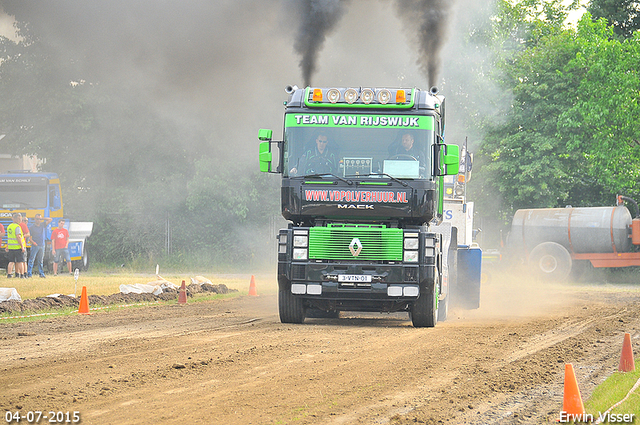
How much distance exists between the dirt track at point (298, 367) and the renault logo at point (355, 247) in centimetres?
123

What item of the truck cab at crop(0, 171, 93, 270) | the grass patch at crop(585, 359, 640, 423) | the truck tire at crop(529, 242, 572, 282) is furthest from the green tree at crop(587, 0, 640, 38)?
the grass patch at crop(585, 359, 640, 423)

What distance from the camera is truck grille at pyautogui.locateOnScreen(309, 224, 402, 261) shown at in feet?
36.7

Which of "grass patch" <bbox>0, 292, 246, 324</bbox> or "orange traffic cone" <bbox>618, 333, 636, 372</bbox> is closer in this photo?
"orange traffic cone" <bbox>618, 333, 636, 372</bbox>

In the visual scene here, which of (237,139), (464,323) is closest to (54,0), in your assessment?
(237,139)

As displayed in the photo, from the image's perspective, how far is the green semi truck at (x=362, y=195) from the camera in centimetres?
1118

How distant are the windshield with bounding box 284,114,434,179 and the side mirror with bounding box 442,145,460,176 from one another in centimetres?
31

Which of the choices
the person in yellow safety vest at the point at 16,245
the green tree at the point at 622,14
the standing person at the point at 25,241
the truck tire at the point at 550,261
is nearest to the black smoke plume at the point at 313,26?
the person in yellow safety vest at the point at 16,245

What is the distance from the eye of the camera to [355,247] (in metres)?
11.2

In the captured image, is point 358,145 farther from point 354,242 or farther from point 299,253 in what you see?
point 299,253

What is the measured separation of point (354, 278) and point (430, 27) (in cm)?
1190

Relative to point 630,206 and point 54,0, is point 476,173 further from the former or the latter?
point 54,0

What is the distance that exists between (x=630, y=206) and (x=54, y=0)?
23.0 m

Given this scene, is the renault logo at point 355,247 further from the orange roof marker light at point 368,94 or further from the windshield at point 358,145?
the orange roof marker light at point 368,94

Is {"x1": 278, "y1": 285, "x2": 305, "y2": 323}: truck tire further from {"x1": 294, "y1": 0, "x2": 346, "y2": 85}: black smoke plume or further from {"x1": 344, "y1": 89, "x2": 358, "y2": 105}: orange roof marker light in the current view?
{"x1": 294, "y1": 0, "x2": 346, "y2": 85}: black smoke plume
